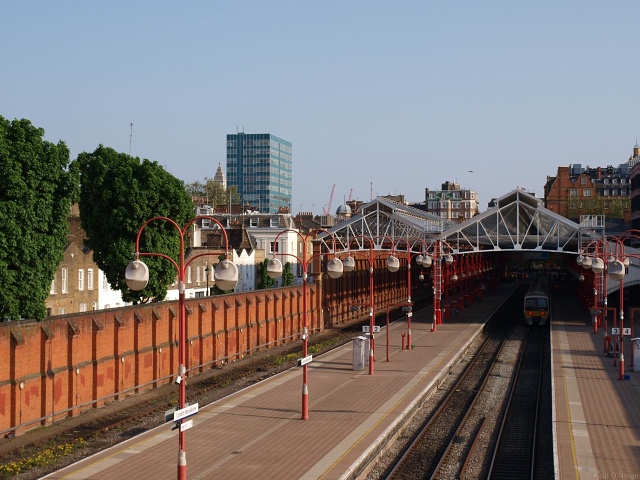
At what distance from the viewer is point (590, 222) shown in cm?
9219

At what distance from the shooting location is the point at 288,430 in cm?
2634

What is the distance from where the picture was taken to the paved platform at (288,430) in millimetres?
21438

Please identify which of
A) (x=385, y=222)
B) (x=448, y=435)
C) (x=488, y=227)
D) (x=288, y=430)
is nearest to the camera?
(x=288, y=430)

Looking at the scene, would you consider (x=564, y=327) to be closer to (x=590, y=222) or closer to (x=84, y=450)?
(x=590, y=222)

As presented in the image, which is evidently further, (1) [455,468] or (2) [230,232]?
(2) [230,232]

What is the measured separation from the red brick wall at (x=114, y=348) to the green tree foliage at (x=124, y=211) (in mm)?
4274

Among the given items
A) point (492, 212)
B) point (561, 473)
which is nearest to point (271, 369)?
point (561, 473)

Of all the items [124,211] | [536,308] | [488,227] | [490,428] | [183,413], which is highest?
[488,227]

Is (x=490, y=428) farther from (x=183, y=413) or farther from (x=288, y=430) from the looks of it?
(x=183, y=413)

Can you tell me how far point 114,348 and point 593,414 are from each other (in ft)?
61.8

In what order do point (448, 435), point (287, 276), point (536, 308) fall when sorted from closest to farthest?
point (448, 435), point (536, 308), point (287, 276)

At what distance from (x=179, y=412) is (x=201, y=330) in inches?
1016

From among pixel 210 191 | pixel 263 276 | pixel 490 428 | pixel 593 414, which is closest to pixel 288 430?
pixel 490 428

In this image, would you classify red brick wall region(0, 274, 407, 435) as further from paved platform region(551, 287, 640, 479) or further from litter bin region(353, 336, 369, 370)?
paved platform region(551, 287, 640, 479)
